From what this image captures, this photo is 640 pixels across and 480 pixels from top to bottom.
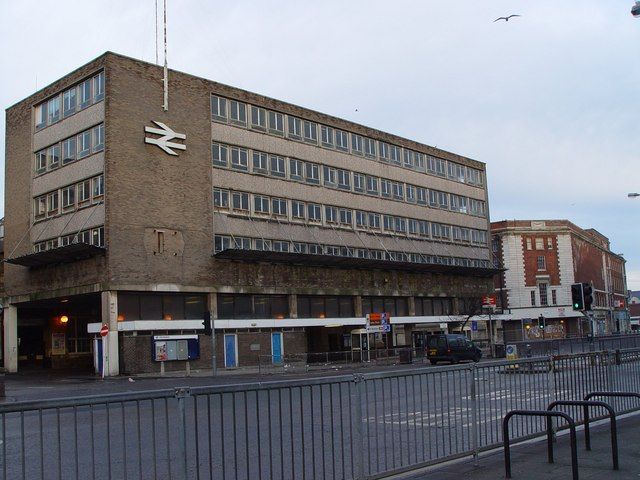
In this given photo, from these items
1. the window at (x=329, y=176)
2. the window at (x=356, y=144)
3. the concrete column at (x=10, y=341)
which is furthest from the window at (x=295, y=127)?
the concrete column at (x=10, y=341)

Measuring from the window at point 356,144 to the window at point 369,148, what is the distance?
640mm

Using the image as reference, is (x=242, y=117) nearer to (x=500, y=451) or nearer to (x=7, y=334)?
(x=7, y=334)

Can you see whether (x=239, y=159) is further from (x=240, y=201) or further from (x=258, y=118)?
(x=258, y=118)

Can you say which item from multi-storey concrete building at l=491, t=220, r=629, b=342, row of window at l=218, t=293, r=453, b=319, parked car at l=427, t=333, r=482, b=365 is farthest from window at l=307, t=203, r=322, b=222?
multi-storey concrete building at l=491, t=220, r=629, b=342

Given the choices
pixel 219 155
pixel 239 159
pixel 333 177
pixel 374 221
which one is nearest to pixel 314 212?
pixel 333 177

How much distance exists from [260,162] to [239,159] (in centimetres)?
185

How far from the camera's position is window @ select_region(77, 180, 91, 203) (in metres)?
43.2

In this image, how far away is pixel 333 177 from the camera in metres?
55.2

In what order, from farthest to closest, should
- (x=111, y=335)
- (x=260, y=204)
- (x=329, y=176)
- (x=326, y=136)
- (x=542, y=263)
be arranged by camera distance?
1. (x=542, y=263)
2. (x=326, y=136)
3. (x=329, y=176)
4. (x=260, y=204)
5. (x=111, y=335)

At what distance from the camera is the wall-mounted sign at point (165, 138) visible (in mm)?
43062

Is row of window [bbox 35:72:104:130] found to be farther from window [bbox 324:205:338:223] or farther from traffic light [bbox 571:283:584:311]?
traffic light [bbox 571:283:584:311]

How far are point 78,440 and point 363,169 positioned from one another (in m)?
53.4

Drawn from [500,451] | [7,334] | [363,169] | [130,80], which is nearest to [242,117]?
[130,80]

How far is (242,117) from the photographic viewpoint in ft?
160
